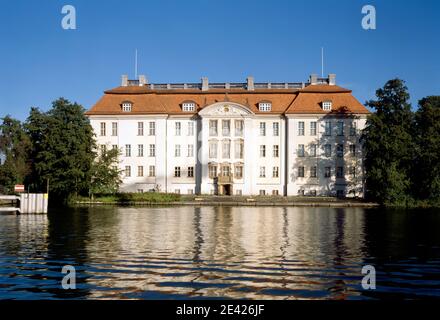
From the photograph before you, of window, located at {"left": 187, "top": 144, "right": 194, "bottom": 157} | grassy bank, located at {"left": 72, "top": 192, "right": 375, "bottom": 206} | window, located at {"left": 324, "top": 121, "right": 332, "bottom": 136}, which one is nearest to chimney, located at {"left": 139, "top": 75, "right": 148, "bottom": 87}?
window, located at {"left": 187, "top": 144, "right": 194, "bottom": 157}

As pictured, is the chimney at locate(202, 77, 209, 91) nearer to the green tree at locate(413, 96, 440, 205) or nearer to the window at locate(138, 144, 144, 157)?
the window at locate(138, 144, 144, 157)

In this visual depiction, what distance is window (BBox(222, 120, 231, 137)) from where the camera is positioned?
72.1 meters

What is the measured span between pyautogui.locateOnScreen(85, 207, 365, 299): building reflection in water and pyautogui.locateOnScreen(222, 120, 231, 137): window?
134 ft

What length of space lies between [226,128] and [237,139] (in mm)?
2252

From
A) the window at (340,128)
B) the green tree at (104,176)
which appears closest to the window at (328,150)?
the window at (340,128)

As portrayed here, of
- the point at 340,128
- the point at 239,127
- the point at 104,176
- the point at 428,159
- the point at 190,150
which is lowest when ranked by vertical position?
the point at 104,176

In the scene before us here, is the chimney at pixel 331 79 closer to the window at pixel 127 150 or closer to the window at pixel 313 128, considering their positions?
the window at pixel 313 128

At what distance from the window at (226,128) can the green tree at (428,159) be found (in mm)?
25426

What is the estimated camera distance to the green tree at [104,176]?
6328 centimetres

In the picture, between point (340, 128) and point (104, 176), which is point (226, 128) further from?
point (104, 176)

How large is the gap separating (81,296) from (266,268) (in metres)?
6.64

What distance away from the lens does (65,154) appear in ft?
202

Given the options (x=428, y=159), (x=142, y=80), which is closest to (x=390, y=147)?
(x=428, y=159)
